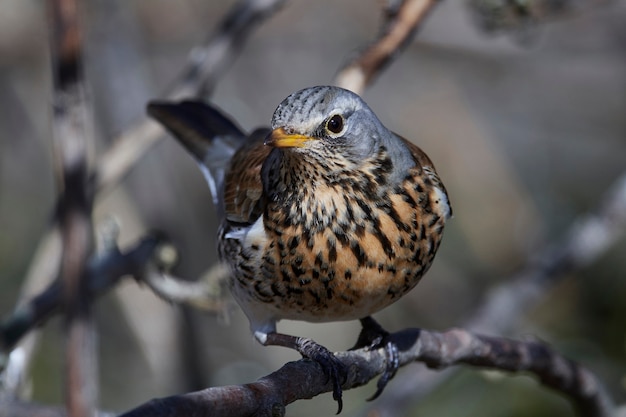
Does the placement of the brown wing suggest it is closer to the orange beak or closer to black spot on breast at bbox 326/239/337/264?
black spot on breast at bbox 326/239/337/264

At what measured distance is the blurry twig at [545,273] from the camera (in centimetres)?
579

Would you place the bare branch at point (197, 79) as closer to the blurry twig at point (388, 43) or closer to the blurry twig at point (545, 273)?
the blurry twig at point (388, 43)

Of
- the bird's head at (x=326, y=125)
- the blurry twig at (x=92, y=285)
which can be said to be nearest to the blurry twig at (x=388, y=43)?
the bird's head at (x=326, y=125)

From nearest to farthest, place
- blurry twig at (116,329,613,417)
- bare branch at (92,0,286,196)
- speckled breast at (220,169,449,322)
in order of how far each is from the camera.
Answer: blurry twig at (116,329,613,417) → speckled breast at (220,169,449,322) → bare branch at (92,0,286,196)

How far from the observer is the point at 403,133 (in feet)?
28.0

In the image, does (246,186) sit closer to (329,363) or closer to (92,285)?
(92,285)

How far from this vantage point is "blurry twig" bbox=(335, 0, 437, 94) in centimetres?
443

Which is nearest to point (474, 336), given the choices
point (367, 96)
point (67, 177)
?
point (67, 177)

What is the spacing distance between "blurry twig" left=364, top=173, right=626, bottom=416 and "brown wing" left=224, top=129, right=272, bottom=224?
1.74 m

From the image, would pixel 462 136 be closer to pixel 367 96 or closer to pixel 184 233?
pixel 367 96

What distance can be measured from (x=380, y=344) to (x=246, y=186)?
0.91 m

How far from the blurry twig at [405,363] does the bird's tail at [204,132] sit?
5.22 ft

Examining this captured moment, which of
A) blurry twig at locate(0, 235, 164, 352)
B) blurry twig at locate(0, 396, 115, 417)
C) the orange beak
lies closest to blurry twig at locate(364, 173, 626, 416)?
blurry twig at locate(0, 235, 164, 352)

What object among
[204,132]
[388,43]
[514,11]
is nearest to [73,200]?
[388,43]
